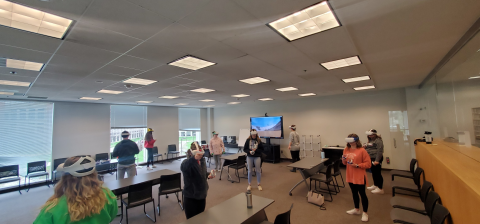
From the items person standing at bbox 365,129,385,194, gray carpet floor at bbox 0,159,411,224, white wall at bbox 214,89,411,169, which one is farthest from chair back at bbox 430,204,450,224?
white wall at bbox 214,89,411,169

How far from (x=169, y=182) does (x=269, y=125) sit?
20.0 feet

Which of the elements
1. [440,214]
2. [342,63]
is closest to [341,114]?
[342,63]

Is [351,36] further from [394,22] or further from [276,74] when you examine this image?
[276,74]

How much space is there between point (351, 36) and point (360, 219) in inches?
125

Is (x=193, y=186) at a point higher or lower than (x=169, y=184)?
higher

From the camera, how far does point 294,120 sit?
898cm

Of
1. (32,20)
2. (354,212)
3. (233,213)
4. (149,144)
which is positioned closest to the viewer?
(32,20)

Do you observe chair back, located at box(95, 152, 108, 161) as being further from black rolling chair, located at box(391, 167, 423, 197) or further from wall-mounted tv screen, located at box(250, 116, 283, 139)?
black rolling chair, located at box(391, 167, 423, 197)

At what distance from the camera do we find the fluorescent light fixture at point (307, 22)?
5.97ft

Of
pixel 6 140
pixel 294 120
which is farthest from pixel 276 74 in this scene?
pixel 6 140

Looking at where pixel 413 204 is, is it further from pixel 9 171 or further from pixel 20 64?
pixel 9 171

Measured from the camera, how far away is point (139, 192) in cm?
354

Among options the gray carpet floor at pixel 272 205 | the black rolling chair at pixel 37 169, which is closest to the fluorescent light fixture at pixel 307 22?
the gray carpet floor at pixel 272 205

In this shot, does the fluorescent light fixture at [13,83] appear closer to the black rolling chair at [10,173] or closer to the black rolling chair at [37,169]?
the black rolling chair at [10,173]
